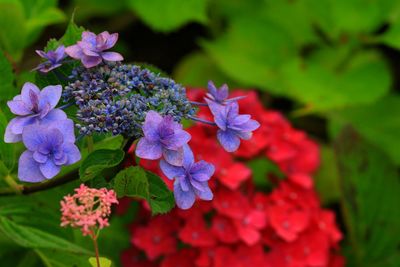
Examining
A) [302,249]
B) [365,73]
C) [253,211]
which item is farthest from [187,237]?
[365,73]

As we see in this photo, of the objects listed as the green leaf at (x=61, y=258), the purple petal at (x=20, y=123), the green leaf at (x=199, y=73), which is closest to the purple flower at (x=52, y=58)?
the purple petal at (x=20, y=123)

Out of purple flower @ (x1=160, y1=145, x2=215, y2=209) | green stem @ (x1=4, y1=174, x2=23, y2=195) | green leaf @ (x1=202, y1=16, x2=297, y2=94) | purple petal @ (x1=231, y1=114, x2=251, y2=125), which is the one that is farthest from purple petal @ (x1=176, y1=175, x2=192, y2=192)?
green leaf @ (x1=202, y1=16, x2=297, y2=94)

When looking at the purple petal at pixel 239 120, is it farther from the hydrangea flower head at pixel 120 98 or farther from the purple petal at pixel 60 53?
the purple petal at pixel 60 53

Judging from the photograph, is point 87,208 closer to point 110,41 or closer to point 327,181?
point 110,41

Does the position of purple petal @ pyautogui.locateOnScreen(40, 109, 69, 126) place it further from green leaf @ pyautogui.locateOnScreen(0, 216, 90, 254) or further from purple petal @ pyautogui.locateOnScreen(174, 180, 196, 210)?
Result: green leaf @ pyautogui.locateOnScreen(0, 216, 90, 254)

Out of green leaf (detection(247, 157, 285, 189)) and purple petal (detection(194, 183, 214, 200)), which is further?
green leaf (detection(247, 157, 285, 189))

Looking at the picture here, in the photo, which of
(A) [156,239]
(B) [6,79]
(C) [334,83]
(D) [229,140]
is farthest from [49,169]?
(C) [334,83]
